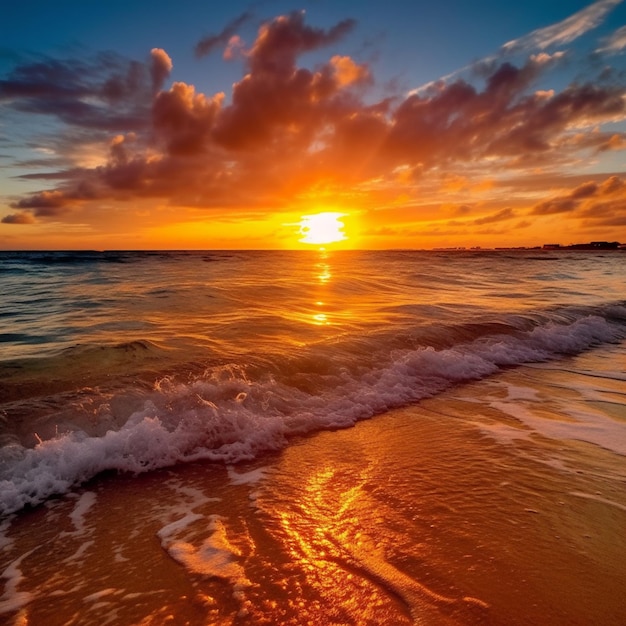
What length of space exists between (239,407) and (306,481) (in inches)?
77.1

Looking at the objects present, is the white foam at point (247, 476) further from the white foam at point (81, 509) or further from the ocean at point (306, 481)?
the white foam at point (81, 509)

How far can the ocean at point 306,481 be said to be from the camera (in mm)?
2605

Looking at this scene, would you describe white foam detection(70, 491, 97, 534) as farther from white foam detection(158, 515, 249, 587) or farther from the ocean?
white foam detection(158, 515, 249, 587)

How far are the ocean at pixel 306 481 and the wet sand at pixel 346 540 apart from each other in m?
0.02

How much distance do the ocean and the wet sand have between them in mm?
16

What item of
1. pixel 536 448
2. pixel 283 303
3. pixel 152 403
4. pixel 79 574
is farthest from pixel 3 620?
pixel 283 303

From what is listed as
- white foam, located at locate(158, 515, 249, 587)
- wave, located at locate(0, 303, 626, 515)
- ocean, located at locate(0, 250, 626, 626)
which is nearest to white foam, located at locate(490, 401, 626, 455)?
ocean, located at locate(0, 250, 626, 626)

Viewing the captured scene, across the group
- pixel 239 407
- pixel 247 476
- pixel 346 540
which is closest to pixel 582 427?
pixel 346 540

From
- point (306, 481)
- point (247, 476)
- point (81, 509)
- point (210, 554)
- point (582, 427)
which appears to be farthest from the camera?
point (582, 427)

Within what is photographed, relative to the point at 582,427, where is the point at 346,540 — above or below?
above

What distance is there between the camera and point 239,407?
5.81 meters

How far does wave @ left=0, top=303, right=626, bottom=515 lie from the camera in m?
4.38

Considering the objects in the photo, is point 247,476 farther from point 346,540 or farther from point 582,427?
point 582,427

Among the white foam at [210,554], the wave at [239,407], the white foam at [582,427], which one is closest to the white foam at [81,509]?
the wave at [239,407]
